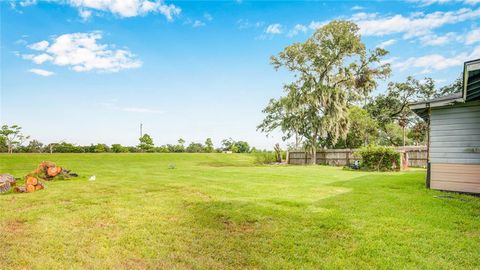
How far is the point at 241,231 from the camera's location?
454cm

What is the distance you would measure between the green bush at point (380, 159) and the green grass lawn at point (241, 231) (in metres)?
9.24

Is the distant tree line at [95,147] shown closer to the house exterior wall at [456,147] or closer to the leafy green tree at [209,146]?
the leafy green tree at [209,146]

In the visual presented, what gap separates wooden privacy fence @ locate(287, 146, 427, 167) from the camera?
21.2 meters

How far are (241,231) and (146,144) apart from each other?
3498cm

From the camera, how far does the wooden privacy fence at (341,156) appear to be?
21.2 metres

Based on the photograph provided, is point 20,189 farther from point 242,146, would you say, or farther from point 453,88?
point 453,88

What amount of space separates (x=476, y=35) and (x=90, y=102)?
27.3 meters

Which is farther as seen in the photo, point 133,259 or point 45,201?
point 45,201

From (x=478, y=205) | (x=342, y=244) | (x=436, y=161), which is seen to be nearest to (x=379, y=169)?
(x=436, y=161)

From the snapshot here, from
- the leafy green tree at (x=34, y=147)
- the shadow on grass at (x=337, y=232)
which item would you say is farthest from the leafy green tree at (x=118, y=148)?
the shadow on grass at (x=337, y=232)

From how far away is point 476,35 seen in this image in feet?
53.8

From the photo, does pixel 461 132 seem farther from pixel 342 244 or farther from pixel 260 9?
pixel 260 9

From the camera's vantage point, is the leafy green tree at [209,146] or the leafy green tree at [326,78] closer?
the leafy green tree at [326,78]

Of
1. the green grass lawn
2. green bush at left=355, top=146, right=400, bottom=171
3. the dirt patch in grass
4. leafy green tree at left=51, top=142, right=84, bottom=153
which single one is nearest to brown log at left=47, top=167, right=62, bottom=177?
the green grass lawn
